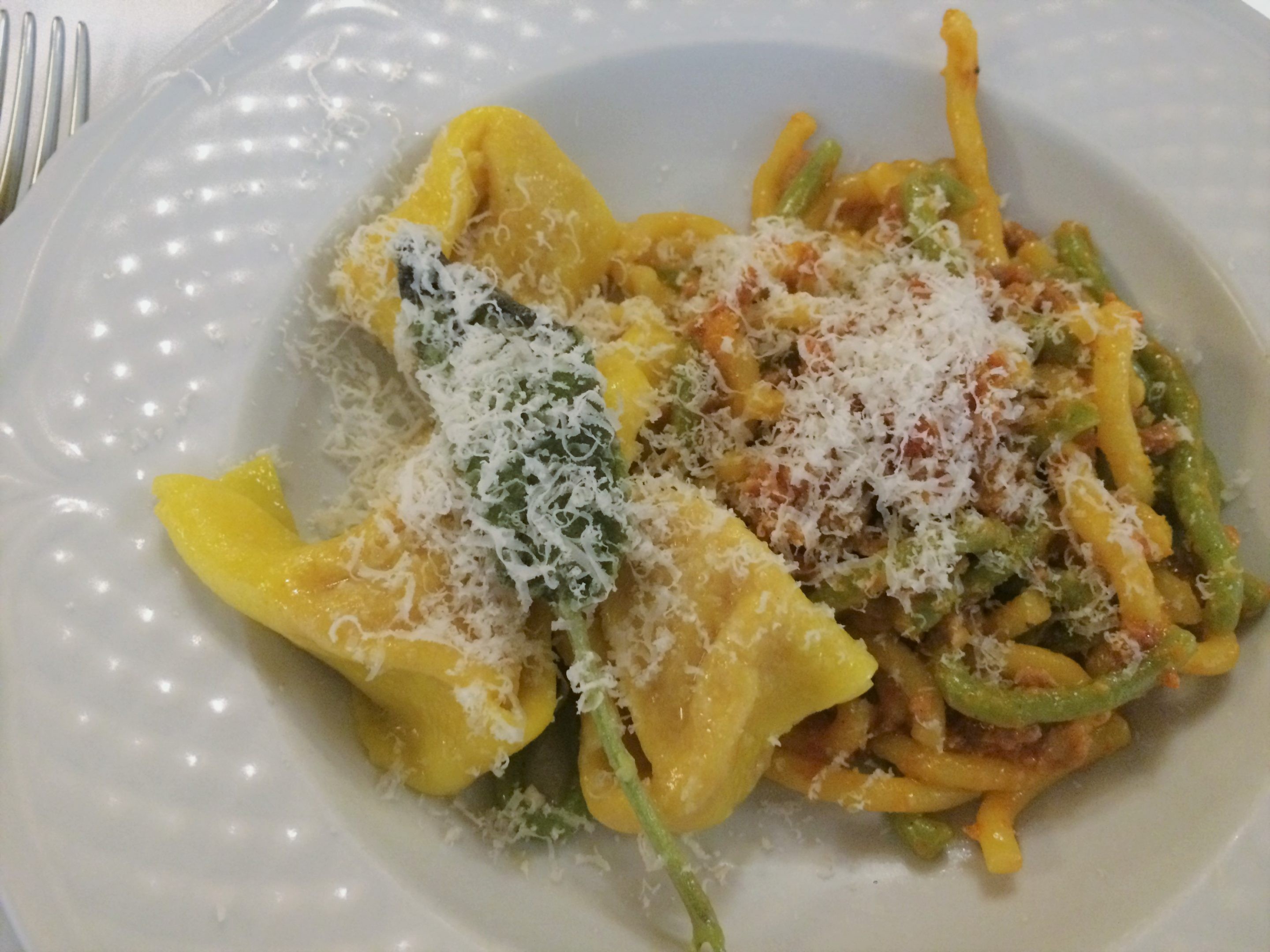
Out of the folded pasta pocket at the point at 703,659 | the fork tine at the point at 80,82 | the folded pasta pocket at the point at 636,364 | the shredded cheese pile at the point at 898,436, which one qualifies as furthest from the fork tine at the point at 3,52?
the shredded cheese pile at the point at 898,436

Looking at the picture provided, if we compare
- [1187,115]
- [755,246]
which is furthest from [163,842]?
[1187,115]

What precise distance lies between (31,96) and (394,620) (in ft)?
6.41

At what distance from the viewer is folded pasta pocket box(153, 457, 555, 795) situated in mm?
1736

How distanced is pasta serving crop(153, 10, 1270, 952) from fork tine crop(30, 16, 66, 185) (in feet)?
3.48

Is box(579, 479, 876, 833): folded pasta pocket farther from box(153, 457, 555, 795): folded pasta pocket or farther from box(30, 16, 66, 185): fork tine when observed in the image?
box(30, 16, 66, 185): fork tine

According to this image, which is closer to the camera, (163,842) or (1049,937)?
(163,842)

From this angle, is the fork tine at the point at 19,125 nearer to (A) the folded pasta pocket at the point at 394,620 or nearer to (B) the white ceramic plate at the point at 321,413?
(B) the white ceramic plate at the point at 321,413

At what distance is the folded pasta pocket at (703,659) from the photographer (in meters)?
1.77

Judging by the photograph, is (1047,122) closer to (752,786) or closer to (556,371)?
(556,371)

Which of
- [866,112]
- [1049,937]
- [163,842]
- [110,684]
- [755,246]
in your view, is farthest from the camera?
[866,112]

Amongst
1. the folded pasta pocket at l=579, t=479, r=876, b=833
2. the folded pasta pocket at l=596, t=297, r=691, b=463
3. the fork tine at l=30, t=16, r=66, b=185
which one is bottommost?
the folded pasta pocket at l=579, t=479, r=876, b=833

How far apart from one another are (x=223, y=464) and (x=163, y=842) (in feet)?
2.39

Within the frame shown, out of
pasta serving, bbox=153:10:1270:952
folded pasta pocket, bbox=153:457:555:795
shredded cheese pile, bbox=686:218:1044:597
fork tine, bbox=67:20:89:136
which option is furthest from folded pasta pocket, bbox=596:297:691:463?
fork tine, bbox=67:20:89:136

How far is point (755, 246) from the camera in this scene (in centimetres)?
230
